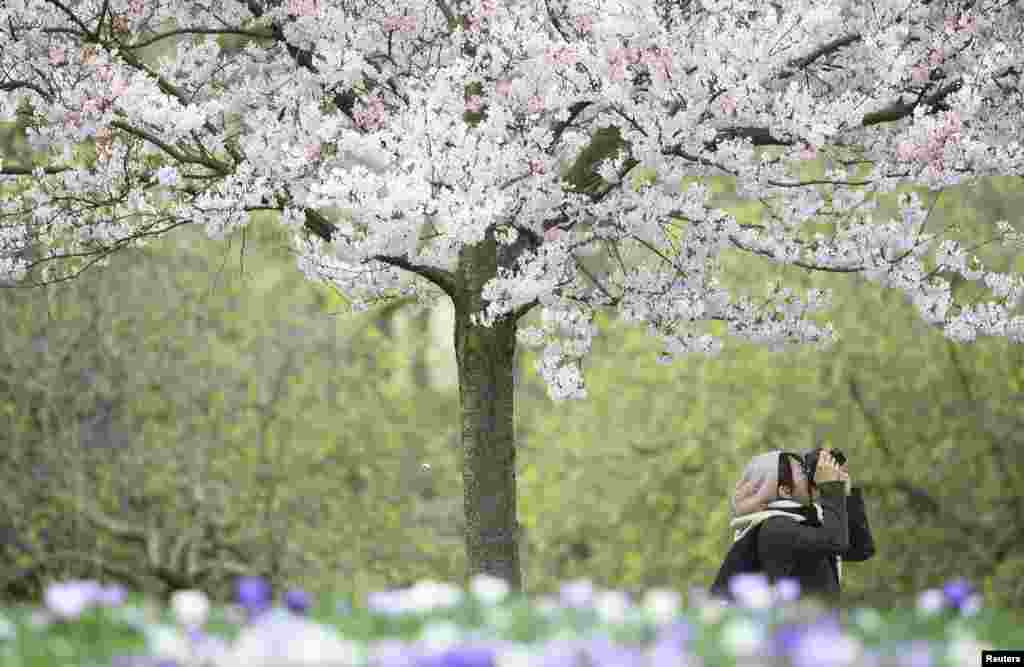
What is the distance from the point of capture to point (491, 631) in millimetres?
3199

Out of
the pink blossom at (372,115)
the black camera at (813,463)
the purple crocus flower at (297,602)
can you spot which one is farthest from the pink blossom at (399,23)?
the purple crocus flower at (297,602)

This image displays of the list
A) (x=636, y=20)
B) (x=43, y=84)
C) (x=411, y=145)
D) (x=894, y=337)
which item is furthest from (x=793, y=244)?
(x=894, y=337)

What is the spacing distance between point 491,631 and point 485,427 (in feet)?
11.3

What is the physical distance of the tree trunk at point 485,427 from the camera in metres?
6.60

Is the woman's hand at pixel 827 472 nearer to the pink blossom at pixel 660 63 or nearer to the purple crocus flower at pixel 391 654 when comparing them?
the pink blossom at pixel 660 63

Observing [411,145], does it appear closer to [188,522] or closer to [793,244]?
[793,244]

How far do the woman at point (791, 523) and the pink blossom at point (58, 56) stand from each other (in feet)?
10.7

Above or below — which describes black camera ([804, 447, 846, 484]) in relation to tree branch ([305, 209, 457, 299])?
below

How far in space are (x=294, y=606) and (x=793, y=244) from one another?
3704 mm

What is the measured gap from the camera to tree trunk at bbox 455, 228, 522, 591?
660 cm

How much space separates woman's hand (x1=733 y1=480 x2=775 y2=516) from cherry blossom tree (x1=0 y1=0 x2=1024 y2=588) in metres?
1.10

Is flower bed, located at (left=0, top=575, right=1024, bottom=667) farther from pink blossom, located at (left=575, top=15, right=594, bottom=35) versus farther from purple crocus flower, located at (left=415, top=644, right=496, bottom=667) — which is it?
pink blossom, located at (left=575, top=15, right=594, bottom=35)

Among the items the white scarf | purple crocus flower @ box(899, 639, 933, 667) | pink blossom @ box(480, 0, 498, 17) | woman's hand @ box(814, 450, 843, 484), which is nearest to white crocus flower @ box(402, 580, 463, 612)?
purple crocus flower @ box(899, 639, 933, 667)

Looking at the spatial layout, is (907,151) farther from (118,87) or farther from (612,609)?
(612,609)
